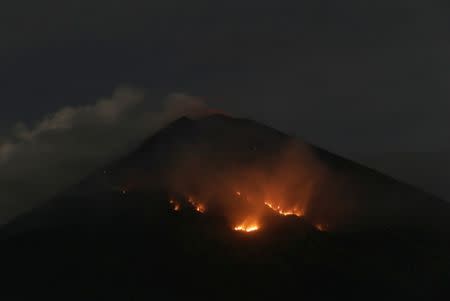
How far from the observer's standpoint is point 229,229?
277ft

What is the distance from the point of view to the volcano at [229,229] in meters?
77.2

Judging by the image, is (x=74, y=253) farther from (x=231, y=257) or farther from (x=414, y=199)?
(x=414, y=199)

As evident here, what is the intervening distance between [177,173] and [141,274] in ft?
88.2

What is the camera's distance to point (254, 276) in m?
75.9

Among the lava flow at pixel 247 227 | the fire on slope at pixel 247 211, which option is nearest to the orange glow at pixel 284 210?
the fire on slope at pixel 247 211

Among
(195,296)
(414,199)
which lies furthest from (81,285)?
(414,199)

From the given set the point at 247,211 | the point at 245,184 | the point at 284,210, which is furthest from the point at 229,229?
the point at 245,184

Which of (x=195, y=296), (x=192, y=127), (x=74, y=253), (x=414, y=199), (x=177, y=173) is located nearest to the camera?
(x=195, y=296)

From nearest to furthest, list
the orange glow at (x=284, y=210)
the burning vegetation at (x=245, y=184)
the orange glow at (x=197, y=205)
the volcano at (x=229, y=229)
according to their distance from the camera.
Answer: the volcano at (x=229, y=229) → the burning vegetation at (x=245, y=184) → the orange glow at (x=197, y=205) → the orange glow at (x=284, y=210)

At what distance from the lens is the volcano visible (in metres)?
77.2

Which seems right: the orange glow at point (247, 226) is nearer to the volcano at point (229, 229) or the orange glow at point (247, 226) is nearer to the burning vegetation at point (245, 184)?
the burning vegetation at point (245, 184)

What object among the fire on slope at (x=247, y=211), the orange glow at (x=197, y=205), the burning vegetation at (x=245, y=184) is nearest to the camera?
the fire on slope at (x=247, y=211)

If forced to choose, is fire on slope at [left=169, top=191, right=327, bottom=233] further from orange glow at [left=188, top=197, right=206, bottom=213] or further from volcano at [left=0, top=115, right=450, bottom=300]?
volcano at [left=0, top=115, right=450, bottom=300]

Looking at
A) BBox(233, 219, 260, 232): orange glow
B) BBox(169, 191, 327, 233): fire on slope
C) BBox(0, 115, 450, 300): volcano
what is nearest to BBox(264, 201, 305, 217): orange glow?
BBox(169, 191, 327, 233): fire on slope
